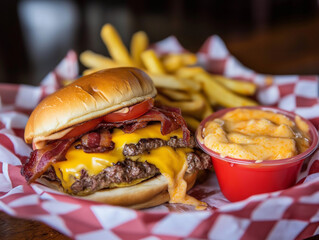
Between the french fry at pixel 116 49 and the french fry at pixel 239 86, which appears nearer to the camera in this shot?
the french fry at pixel 239 86

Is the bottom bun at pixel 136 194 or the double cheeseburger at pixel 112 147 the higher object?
the double cheeseburger at pixel 112 147

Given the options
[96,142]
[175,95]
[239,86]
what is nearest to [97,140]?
[96,142]

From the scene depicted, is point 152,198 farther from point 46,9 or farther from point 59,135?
point 46,9

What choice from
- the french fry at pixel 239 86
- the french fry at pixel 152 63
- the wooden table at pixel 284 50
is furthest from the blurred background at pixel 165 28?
the french fry at pixel 152 63

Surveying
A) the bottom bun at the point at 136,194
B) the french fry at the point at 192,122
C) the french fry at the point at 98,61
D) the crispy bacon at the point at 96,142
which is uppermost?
the french fry at the point at 98,61

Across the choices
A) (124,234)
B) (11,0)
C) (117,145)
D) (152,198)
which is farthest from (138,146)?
(11,0)

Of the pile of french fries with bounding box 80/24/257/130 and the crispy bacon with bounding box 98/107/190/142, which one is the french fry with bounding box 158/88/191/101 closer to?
the pile of french fries with bounding box 80/24/257/130

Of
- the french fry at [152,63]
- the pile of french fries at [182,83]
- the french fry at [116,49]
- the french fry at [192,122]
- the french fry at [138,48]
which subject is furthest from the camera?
the french fry at [138,48]

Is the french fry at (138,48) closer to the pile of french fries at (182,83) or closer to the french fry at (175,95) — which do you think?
the pile of french fries at (182,83)
